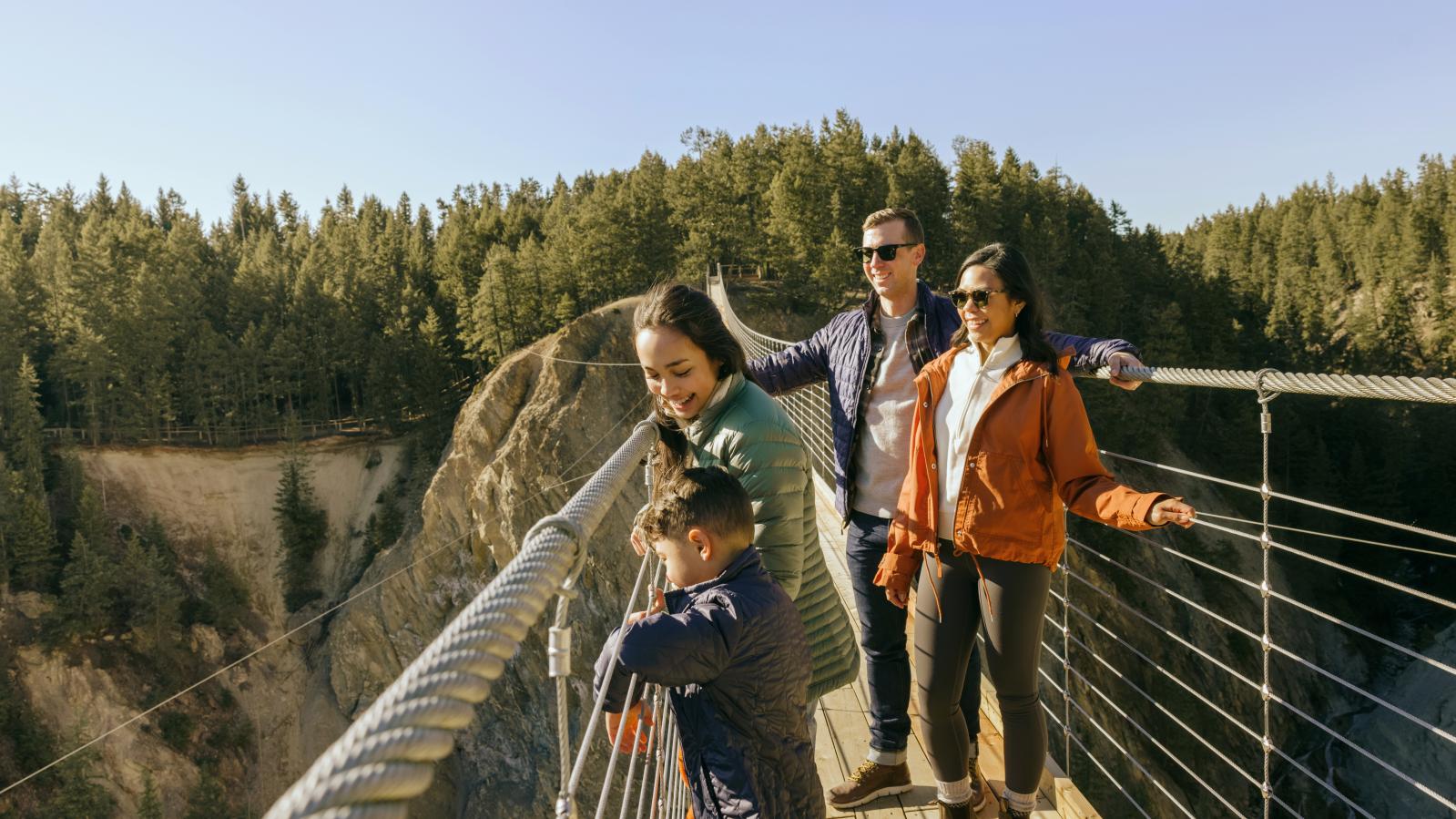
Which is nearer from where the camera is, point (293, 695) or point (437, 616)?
point (437, 616)

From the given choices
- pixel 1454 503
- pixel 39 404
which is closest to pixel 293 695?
pixel 39 404

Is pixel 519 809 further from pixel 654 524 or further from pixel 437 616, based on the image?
pixel 654 524

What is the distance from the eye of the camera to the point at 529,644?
20.2m

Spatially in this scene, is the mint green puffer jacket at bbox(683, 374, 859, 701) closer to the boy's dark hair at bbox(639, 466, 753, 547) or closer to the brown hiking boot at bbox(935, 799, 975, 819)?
the boy's dark hair at bbox(639, 466, 753, 547)

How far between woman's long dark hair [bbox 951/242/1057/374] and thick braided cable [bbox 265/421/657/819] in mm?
1506

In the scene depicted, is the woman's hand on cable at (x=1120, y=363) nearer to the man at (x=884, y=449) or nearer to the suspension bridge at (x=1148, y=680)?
the suspension bridge at (x=1148, y=680)

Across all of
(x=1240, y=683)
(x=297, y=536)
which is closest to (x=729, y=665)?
(x=1240, y=683)

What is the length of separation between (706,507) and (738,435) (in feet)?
0.73

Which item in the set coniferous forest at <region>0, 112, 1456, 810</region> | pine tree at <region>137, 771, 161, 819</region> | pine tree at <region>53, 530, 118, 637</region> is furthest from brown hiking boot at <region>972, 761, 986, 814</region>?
pine tree at <region>53, 530, 118, 637</region>

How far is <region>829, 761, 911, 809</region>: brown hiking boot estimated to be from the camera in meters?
2.77

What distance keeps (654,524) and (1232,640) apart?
2645cm

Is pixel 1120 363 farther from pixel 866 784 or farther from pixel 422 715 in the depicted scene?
pixel 422 715

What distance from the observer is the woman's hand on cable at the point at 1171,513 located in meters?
1.70

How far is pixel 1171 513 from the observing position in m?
1.77
